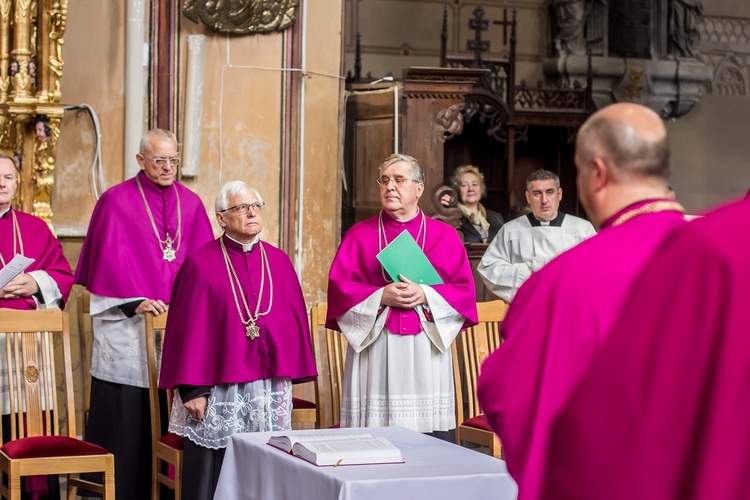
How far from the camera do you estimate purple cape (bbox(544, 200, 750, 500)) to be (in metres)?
1.37

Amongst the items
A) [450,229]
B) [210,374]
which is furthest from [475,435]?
[210,374]

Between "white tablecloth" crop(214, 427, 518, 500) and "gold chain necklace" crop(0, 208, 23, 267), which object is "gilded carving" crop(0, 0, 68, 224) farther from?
"white tablecloth" crop(214, 427, 518, 500)

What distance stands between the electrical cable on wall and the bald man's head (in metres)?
5.41

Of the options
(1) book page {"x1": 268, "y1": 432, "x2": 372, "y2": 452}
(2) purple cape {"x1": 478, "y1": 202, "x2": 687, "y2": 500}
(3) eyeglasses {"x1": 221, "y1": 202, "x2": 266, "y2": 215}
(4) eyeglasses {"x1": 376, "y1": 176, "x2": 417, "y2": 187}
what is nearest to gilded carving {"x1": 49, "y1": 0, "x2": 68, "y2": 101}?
(3) eyeglasses {"x1": 221, "y1": 202, "x2": 266, "y2": 215}

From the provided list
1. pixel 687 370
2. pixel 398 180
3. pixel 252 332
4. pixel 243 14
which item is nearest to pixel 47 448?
pixel 252 332

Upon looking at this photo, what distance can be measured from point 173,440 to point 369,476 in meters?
2.04

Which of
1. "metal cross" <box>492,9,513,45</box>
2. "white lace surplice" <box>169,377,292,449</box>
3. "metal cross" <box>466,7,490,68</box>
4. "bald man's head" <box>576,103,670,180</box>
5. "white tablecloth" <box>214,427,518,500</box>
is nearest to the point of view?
"bald man's head" <box>576,103,670,180</box>

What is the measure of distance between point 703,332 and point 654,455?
0.57 ft

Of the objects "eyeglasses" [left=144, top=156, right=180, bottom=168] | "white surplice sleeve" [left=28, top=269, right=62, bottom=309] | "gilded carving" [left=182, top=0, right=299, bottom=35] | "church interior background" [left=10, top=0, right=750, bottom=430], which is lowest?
"white surplice sleeve" [left=28, top=269, right=62, bottom=309]

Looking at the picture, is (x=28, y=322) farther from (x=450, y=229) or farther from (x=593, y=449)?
(x=593, y=449)

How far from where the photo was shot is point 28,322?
5.21m

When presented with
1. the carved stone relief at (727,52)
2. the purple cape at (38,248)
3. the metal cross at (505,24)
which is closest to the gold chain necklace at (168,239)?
the purple cape at (38,248)

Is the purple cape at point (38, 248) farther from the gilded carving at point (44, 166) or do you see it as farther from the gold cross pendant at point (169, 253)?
the gilded carving at point (44, 166)

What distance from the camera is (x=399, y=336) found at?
5305 mm
